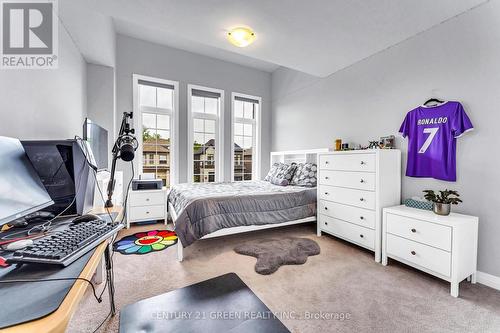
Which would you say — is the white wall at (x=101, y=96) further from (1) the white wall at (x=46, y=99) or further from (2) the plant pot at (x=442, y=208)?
(2) the plant pot at (x=442, y=208)

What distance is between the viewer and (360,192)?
98.8 inches

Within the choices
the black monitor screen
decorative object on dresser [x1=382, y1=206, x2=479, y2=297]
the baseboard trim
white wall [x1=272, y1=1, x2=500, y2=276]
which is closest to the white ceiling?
white wall [x1=272, y1=1, x2=500, y2=276]

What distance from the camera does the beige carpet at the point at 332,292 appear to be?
4.76 feet

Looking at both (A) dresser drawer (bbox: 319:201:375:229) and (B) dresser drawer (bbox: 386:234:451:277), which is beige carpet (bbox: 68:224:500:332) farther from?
(A) dresser drawer (bbox: 319:201:375:229)

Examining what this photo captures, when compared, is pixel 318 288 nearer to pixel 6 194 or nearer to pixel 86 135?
Answer: pixel 6 194

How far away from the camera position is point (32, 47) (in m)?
1.81

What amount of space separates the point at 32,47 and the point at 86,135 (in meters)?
0.79

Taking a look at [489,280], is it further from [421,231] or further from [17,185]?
[17,185]

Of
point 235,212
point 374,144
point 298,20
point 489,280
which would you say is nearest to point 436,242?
point 489,280

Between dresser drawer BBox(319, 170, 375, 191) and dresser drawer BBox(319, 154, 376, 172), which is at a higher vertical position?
dresser drawer BBox(319, 154, 376, 172)

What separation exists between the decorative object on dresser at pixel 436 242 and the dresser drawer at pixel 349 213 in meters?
0.24

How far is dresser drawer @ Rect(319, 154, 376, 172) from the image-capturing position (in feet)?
7.93

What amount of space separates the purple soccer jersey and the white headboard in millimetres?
A: 1190

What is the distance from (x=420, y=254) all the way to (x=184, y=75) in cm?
430
